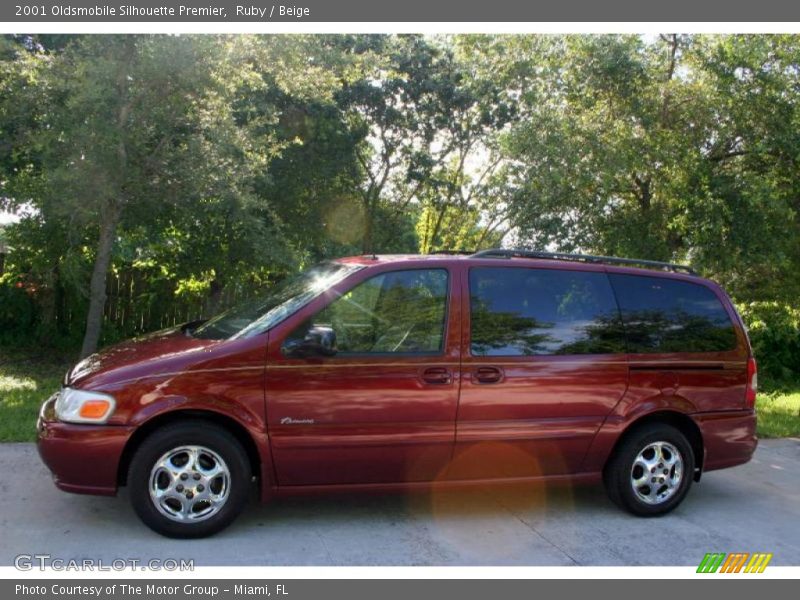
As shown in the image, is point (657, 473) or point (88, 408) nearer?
point (88, 408)

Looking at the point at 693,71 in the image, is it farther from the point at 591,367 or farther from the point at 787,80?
the point at 591,367

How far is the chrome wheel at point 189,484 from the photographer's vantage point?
15.2ft

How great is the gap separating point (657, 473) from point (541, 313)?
1433 millimetres

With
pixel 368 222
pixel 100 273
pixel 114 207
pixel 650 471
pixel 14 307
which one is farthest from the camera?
pixel 368 222

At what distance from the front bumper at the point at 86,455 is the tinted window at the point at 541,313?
228 cm

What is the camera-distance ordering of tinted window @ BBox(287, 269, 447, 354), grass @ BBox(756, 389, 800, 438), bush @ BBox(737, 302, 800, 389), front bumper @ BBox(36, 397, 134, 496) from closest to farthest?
1. front bumper @ BBox(36, 397, 134, 496)
2. tinted window @ BBox(287, 269, 447, 354)
3. grass @ BBox(756, 389, 800, 438)
4. bush @ BBox(737, 302, 800, 389)

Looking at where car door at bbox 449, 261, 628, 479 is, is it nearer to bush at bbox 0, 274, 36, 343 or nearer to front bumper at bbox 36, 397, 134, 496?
front bumper at bbox 36, 397, 134, 496

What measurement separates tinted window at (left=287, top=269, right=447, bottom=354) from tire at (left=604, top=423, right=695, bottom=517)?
1.59 meters

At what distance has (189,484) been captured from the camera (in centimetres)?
466

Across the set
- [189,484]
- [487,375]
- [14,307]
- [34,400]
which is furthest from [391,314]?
[14,307]

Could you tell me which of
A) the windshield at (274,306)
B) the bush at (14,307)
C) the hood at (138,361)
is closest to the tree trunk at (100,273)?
the bush at (14,307)

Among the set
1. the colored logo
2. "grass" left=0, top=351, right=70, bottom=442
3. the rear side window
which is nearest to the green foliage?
"grass" left=0, top=351, right=70, bottom=442

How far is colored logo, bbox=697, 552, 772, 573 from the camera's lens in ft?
15.4

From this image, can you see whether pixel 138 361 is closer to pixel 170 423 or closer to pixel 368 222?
pixel 170 423
